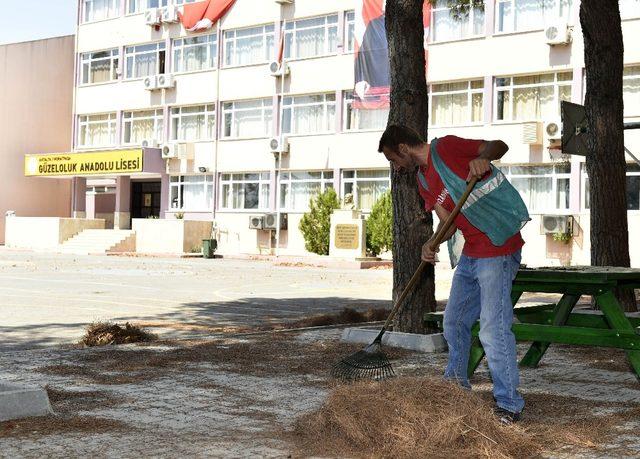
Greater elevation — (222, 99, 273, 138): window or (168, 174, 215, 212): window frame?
(222, 99, 273, 138): window

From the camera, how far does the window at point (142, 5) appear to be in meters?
49.3

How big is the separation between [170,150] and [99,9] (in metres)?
10.3

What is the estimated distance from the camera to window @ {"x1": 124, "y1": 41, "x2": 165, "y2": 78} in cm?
4941

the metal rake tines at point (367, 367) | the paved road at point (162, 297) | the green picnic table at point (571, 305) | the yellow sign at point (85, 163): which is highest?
the yellow sign at point (85, 163)

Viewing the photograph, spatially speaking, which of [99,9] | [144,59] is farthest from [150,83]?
[99,9]

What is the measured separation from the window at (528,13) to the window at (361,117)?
5722 mm

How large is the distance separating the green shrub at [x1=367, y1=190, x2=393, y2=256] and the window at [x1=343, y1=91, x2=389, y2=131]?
139 inches

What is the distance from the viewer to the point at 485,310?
6.21 m

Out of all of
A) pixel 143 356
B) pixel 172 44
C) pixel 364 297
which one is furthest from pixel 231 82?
pixel 143 356

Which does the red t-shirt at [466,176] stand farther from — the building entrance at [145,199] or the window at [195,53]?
the building entrance at [145,199]

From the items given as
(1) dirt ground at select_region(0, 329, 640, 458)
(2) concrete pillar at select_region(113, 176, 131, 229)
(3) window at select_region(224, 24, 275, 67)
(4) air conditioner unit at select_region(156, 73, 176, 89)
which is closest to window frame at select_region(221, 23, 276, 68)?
(3) window at select_region(224, 24, 275, 67)

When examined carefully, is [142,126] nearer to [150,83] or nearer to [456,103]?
[150,83]

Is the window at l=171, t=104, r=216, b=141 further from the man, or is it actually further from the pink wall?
the man

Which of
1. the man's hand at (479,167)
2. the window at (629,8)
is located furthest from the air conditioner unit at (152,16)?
the man's hand at (479,167)
